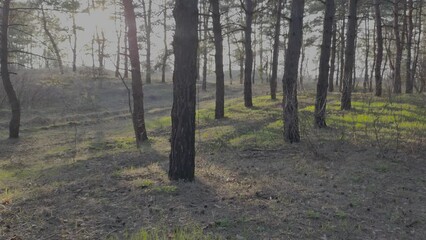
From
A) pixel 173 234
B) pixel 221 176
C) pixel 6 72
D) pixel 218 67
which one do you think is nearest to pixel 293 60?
pixel 221 176

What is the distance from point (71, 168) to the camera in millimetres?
9984

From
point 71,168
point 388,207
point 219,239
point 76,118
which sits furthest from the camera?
point 76,118

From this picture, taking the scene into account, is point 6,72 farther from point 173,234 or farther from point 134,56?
point 173,234

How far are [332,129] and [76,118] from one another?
54.5 feet

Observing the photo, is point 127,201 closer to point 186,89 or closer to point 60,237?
point 60,237

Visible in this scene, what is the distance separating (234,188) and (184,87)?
1982 millimetres

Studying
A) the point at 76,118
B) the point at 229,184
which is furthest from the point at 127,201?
the point at 76,118

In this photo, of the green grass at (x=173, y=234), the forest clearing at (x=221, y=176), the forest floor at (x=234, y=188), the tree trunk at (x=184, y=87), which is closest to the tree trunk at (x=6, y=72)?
the forest clearing at (x=221, y=176)

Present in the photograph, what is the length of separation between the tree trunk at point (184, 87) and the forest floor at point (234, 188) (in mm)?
462

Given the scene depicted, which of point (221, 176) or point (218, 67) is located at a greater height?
point (218, 67)

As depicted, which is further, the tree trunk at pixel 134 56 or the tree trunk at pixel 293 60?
the tree trunk at pixel 134 56

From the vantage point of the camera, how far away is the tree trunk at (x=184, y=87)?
6.81m

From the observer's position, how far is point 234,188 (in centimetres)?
689

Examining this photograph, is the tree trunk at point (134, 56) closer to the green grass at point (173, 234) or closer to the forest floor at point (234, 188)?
the forest floor at point (234, 188)
